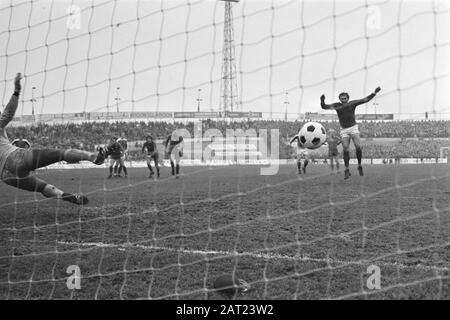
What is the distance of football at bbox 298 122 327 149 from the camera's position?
11414 millimetres

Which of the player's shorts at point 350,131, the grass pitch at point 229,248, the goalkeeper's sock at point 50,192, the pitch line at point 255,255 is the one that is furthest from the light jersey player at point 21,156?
the player's shorts at point 350,131

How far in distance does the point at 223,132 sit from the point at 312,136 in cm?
1183

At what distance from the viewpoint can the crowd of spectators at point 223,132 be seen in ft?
57.7

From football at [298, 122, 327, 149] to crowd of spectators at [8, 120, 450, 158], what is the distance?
10.0 feet

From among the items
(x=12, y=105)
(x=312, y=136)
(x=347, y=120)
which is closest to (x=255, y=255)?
(x=12, y=105)

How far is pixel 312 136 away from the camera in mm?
11523

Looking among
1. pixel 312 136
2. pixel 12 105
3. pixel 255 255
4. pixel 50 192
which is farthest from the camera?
pixel 312 136

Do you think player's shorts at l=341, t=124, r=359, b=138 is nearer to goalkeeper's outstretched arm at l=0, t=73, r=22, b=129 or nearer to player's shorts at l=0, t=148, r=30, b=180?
player's shorts at l=0, t=148, r=30, b=180

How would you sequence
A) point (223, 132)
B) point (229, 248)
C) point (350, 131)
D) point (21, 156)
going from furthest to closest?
point (223, 132)
point (350, 131)
point (21, 156)
point (229, 248)

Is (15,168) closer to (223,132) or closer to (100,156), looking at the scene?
(100,156)

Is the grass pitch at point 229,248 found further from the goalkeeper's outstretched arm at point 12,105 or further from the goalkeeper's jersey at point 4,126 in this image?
the goalkeeper's outstretched arm at point 12,105

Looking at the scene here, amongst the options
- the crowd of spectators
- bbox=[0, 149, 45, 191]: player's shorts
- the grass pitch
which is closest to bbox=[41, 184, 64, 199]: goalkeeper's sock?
the grass pitch

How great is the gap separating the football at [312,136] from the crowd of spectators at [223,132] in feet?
10.0
